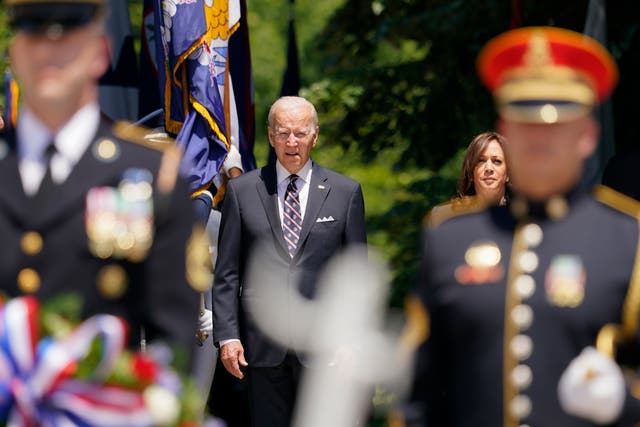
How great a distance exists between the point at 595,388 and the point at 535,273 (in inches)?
17.9

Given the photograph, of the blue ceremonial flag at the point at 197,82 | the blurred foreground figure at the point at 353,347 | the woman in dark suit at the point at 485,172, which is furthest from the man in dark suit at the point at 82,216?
the blue ceremonial flag at the point at 197,82

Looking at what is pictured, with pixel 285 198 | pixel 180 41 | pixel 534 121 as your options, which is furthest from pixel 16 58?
pixel 180 41

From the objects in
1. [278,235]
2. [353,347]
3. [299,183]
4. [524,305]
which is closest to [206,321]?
[278,235]

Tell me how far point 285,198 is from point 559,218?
3.81 metres

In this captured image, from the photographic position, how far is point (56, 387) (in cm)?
443

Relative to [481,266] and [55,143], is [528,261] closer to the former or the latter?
[481,266]

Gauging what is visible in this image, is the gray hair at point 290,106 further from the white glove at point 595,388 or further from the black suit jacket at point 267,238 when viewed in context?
the white glove at point 595,388

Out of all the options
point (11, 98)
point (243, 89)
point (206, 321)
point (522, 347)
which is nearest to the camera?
point (522, 347)

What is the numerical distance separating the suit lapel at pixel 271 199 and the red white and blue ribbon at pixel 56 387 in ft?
13.4

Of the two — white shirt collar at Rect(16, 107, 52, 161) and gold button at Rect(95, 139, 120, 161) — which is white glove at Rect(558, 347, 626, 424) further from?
white shirt collar at Rect(16, 107, 52, 161)

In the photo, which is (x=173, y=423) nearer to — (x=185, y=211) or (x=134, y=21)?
(x=185, y=211)

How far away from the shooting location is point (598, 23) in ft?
36.2

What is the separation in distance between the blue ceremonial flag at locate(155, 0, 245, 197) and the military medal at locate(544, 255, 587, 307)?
171 inches

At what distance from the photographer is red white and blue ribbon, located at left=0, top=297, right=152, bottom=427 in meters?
4.41
